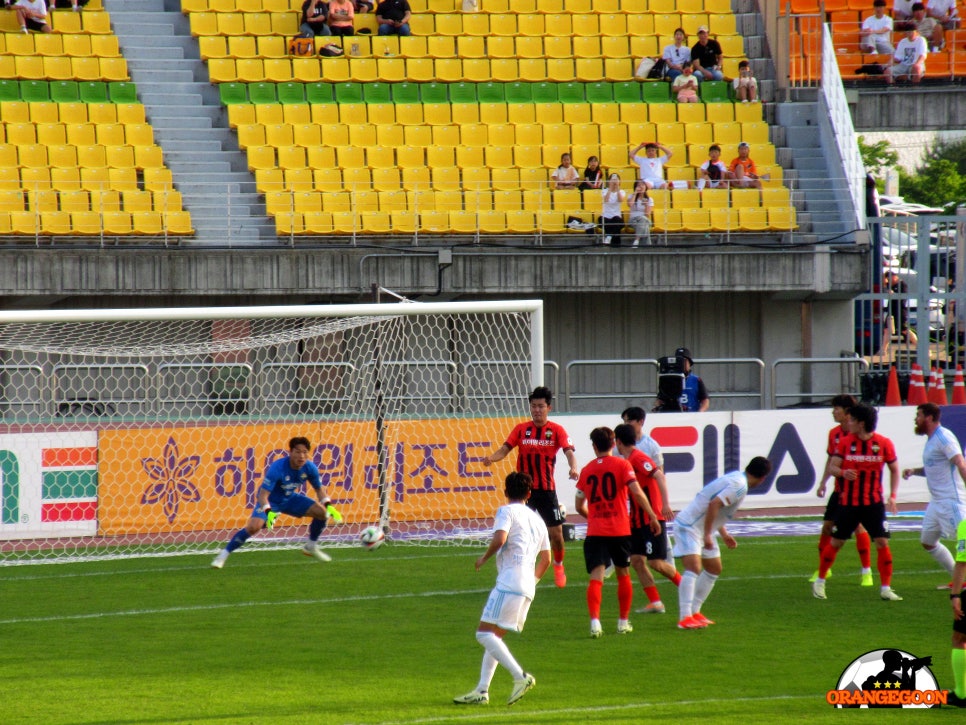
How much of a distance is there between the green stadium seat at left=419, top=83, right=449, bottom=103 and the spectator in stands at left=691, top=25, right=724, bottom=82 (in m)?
4.64

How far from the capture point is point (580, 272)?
20.5 metres

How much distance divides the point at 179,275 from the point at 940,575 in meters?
11.6

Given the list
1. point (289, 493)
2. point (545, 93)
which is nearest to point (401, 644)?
point (289, 493)

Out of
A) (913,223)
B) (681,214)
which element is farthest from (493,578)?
(913,223)

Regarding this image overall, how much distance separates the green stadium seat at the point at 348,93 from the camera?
23.6 meters

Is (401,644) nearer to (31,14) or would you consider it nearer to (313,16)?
(313,16)

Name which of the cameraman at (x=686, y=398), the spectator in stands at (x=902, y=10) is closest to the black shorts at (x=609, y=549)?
the cameraman at (x=686, y=398)

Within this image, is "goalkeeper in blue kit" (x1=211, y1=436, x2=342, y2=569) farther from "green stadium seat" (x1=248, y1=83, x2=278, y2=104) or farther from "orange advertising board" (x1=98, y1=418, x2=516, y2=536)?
"green stadium seat" (x1=248, y1=83, x2=278, y2=104)

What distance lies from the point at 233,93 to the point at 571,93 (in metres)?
6.09

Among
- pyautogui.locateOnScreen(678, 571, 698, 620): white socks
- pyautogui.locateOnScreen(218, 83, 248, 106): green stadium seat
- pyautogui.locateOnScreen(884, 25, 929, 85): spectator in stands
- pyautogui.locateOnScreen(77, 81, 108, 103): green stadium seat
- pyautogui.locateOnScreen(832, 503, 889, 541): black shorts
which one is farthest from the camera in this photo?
pyautogui.locateOnScreen(884, 25, 929, 85): spectator in stands

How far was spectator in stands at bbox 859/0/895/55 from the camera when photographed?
24.8 metres

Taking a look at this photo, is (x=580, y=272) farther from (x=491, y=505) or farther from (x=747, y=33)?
(x=747, y=33)

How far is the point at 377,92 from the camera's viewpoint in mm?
23797

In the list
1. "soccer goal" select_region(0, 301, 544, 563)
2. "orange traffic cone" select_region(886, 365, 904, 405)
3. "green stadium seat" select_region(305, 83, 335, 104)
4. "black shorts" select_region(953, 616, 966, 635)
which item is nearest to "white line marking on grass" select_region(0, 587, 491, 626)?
"soccer goal" select_region(0, 301, 544, 563)
